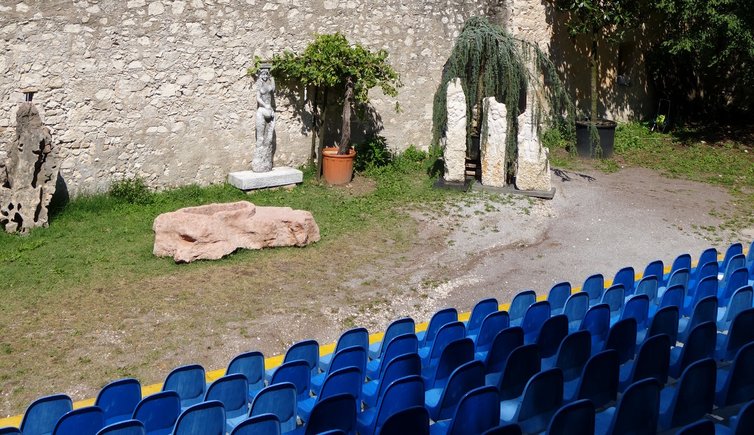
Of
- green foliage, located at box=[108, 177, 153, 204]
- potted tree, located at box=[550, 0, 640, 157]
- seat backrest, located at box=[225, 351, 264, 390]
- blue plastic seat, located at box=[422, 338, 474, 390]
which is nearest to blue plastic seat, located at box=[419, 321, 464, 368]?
blue plastic seat, located at box=[422, 338, 474, 390]

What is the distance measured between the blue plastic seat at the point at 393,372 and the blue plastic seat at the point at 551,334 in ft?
3.14

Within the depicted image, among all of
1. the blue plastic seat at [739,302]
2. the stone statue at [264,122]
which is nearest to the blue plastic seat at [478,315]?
the blue plastic seat at [739,302]

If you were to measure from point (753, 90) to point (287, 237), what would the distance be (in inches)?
469

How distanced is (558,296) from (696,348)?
147 centimetres

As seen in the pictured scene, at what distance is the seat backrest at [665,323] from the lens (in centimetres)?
520

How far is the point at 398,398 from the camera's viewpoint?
4129 mm

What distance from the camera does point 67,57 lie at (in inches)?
379

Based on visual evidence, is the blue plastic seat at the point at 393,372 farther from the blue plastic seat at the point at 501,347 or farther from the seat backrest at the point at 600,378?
the seat backrest at the point at 600,378

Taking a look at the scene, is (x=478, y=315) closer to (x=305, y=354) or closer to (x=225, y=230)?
(x=305, y=354)

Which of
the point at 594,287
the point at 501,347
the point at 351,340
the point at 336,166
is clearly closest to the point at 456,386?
the point at 501,347

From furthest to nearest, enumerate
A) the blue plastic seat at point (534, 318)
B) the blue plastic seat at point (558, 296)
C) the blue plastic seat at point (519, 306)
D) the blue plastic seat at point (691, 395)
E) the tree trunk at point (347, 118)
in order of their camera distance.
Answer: the tree trunk at point (347, 118) < the blue plastic seat at point (558, 296) < the blue plastic seat at point (519, 306) < the blue plastic seat at point (534, 318) < the blue plastic seat at point (691, 395)

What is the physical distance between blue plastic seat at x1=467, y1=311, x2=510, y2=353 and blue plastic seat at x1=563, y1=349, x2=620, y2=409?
3.24 feet

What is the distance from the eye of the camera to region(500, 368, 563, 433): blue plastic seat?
410cm

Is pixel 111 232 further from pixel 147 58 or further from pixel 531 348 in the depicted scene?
pixel 531 348
